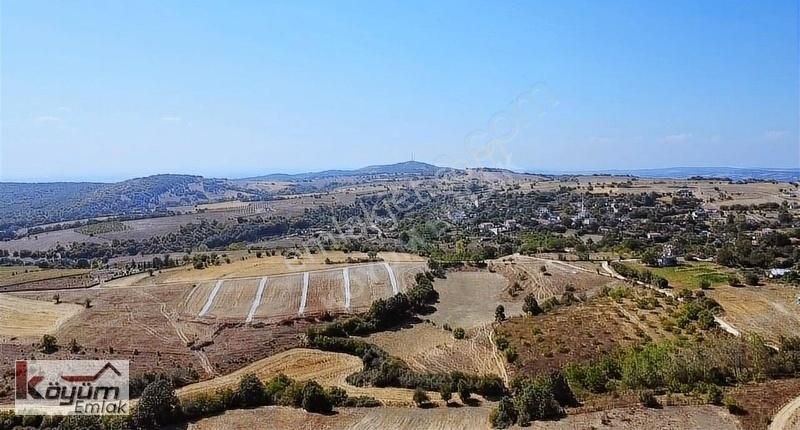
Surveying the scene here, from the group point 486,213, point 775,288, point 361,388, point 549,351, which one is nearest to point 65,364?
point 361,388

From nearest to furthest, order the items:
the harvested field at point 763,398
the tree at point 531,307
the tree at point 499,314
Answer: the harvested field at point 763,398 < the tree at point 499,314 < the tree at point 531,307

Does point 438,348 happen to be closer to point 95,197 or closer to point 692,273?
point 692,273

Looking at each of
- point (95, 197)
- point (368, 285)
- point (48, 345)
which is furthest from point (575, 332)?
point (95, 197)

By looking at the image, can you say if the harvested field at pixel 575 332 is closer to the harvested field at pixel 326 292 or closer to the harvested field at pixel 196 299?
the harvested field at pixel 326 292

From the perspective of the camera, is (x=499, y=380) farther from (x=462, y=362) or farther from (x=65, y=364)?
(x=65, y=364)

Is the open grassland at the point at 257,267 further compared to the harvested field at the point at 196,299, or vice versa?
the open grassland at the point at 257,267

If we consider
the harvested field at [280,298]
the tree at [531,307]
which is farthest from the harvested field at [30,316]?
the tree at [531,307]
